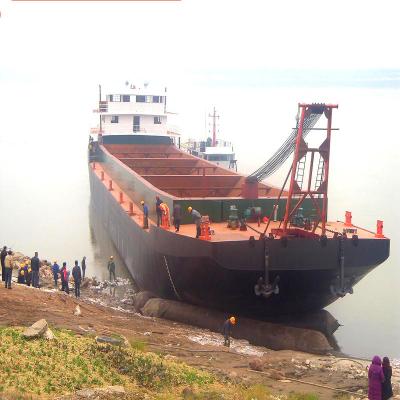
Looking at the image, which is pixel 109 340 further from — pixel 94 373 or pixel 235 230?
pixel 235 230

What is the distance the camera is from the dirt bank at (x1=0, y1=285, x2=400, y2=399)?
9844 millimetres

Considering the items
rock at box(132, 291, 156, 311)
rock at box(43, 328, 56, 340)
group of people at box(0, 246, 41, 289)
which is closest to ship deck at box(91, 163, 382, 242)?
rock at box(132, 291, 156, 311)

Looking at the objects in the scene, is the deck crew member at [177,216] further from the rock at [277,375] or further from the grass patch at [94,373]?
the rock at [277,375]

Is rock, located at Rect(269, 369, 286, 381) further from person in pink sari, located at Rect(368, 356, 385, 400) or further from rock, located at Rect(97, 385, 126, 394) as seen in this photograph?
rock, located at Rect(97, 385, 126, 394)

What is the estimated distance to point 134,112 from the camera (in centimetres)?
3697

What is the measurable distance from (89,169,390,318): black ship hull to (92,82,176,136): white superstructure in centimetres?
2305

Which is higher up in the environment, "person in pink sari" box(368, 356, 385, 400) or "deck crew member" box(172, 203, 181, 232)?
"deck crew member" box(172, 203, 181, 232)

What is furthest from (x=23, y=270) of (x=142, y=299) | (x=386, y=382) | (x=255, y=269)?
(x=386, y=382)

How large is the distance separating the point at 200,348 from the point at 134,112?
27.2 meters

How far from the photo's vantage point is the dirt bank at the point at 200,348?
9.84 metres

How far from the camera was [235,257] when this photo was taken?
1292cm

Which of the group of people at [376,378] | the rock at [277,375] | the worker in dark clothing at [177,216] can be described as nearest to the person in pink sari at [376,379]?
the group of people at [376,378]

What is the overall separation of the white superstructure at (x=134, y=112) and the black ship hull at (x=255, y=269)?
75.6 feet

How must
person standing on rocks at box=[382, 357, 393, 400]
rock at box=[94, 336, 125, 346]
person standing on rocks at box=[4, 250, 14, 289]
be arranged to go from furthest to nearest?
1. person standing on rocks at box=[4, 250, 14, 289]
2. rock at box=[94, 336, 125, 346]
3. person standing on rocks at box=[382, 357, 393, 400]
